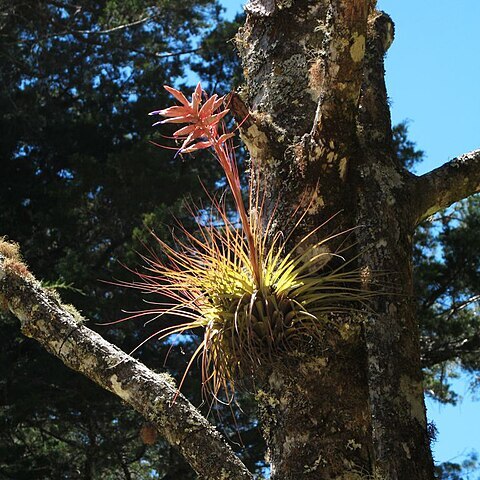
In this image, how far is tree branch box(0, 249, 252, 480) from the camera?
7.24 feet

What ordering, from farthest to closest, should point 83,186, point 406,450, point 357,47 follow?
point 83,186 → point 357,47 → point 406,450

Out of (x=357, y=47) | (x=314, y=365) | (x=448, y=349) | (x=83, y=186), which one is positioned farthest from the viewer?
(x=83, y=186)

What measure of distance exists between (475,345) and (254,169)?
6.09 meters

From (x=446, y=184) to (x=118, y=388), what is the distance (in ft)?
3.62

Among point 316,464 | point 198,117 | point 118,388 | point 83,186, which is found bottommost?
point 316,464

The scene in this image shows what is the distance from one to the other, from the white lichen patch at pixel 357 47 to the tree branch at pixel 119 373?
988mm

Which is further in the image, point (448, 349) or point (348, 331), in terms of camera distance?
point (448, 349)

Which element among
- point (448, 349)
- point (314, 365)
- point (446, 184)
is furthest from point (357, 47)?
point (448, 349)

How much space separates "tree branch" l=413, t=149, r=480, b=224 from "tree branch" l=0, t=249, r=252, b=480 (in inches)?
33.9

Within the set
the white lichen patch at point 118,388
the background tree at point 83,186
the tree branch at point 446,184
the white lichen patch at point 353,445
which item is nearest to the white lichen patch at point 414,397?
the white lichen patch at point 353,445

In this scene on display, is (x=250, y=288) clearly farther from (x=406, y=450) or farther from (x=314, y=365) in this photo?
(x=406, y=450)

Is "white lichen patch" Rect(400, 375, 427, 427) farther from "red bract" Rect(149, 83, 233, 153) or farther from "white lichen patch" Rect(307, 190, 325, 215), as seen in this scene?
"red bract" Rect(149, 83, 233, 153)

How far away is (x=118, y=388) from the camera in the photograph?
234 cm

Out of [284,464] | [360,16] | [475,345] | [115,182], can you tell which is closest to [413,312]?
[284,464]
